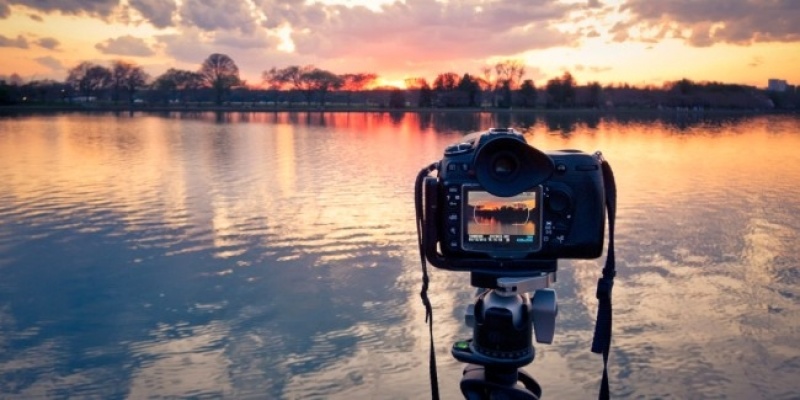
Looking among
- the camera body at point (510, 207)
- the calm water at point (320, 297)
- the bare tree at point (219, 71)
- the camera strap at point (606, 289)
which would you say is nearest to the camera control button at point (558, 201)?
the camera body at point (510, 207)

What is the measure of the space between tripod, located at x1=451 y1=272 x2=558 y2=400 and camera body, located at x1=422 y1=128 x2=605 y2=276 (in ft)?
0.18

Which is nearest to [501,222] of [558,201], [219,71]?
[558,201]

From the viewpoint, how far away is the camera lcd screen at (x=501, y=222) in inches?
80.9

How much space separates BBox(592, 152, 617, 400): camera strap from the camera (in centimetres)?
210

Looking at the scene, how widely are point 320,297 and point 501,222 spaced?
451 centimetres

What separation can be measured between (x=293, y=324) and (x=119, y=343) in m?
1.34

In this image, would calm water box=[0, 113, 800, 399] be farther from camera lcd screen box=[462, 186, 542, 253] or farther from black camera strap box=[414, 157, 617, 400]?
camera lcd screen box=[462, 186, 542, 253]

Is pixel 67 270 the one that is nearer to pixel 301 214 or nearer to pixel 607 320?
pixel 301 214

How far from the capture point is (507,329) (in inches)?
83.7

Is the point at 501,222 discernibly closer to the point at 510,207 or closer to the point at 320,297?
the point at 510,207

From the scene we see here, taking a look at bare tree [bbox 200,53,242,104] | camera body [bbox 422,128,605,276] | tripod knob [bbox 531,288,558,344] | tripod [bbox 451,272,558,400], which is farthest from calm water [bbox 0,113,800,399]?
bare tree [bbox 200,53,242,104]

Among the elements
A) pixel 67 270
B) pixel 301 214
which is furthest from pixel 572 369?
pixel 301 214

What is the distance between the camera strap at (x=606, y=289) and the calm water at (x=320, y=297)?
2.35 metres

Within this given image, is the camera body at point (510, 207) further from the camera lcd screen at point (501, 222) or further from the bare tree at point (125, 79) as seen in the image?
the bare tree at point (125, 79)
